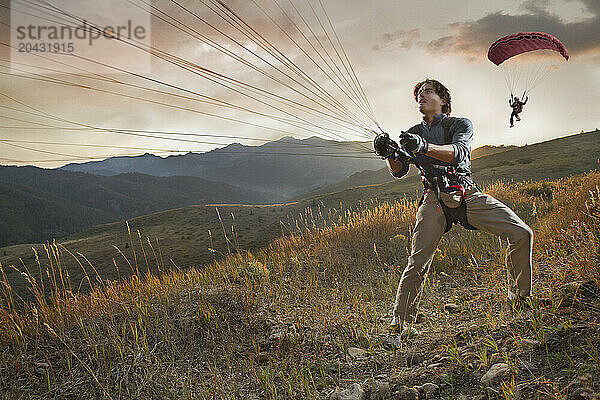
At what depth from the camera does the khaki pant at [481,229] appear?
3.23 m

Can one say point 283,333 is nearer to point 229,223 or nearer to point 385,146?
point 385,146

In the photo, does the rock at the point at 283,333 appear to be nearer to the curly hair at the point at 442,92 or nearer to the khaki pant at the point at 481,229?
the khaki pant at the point at 481,229

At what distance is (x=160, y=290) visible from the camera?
5.27m

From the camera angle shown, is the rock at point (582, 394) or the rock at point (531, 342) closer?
the rock at point (582, 394)

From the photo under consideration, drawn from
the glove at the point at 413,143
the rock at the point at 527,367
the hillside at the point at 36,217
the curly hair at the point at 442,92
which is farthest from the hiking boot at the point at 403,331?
the hillside at the point at 36,217

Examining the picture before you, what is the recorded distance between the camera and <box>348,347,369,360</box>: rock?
3494 millimetres

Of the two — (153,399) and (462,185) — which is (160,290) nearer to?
(153,399)

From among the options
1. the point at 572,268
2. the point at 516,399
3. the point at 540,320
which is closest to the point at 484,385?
the point at 516,399

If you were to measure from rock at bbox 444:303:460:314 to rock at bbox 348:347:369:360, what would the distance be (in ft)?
4.31

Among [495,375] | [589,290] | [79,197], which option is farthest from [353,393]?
[79,197]

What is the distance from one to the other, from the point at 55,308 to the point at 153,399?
2.30m

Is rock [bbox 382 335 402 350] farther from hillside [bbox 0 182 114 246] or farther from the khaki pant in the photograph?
hillside [bbox 0 182 114 246]

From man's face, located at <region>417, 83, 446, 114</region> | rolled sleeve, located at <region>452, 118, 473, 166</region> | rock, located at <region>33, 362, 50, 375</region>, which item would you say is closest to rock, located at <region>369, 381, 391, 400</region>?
rolled sleeve, located at <region>452, 118, 473, 166</region>

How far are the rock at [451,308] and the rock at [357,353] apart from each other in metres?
1.31
